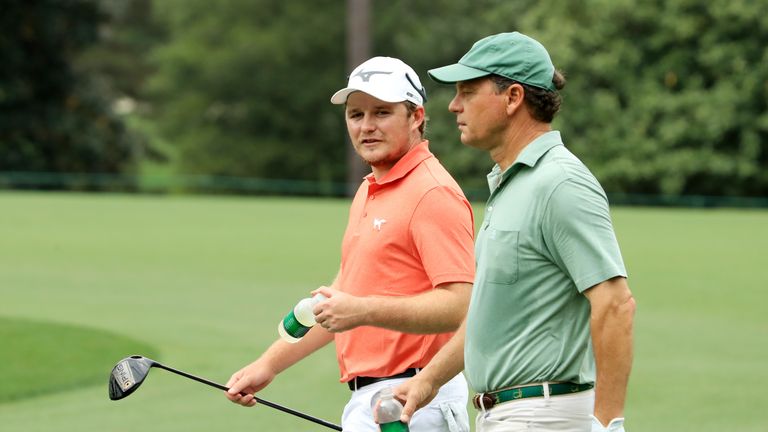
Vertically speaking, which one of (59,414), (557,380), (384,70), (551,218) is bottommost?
(59,414)

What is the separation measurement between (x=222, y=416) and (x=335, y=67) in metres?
51.2

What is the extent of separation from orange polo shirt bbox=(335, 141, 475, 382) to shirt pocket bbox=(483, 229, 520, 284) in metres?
0.52

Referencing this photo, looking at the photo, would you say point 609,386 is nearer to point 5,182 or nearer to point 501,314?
point 501,314

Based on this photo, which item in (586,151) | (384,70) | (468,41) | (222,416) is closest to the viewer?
(384,70)

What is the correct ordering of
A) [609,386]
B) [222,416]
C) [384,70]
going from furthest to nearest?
1. [222,416]
2. [384,70]
3. [609,386]

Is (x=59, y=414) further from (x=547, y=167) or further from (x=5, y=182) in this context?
(x=5, y=182)

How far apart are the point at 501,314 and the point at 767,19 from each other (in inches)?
1589

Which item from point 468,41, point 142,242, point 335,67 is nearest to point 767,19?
point 468,41

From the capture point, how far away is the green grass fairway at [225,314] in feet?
32.3

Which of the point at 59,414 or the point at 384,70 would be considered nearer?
the point at 384,70

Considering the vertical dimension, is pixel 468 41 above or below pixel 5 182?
above

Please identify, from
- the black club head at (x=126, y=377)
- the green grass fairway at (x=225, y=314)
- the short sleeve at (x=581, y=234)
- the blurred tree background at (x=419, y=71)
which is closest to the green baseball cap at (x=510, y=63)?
the short sleeve at (x=581, y=234)

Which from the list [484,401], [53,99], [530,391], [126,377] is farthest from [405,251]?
[53,99]

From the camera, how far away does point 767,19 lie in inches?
1656
